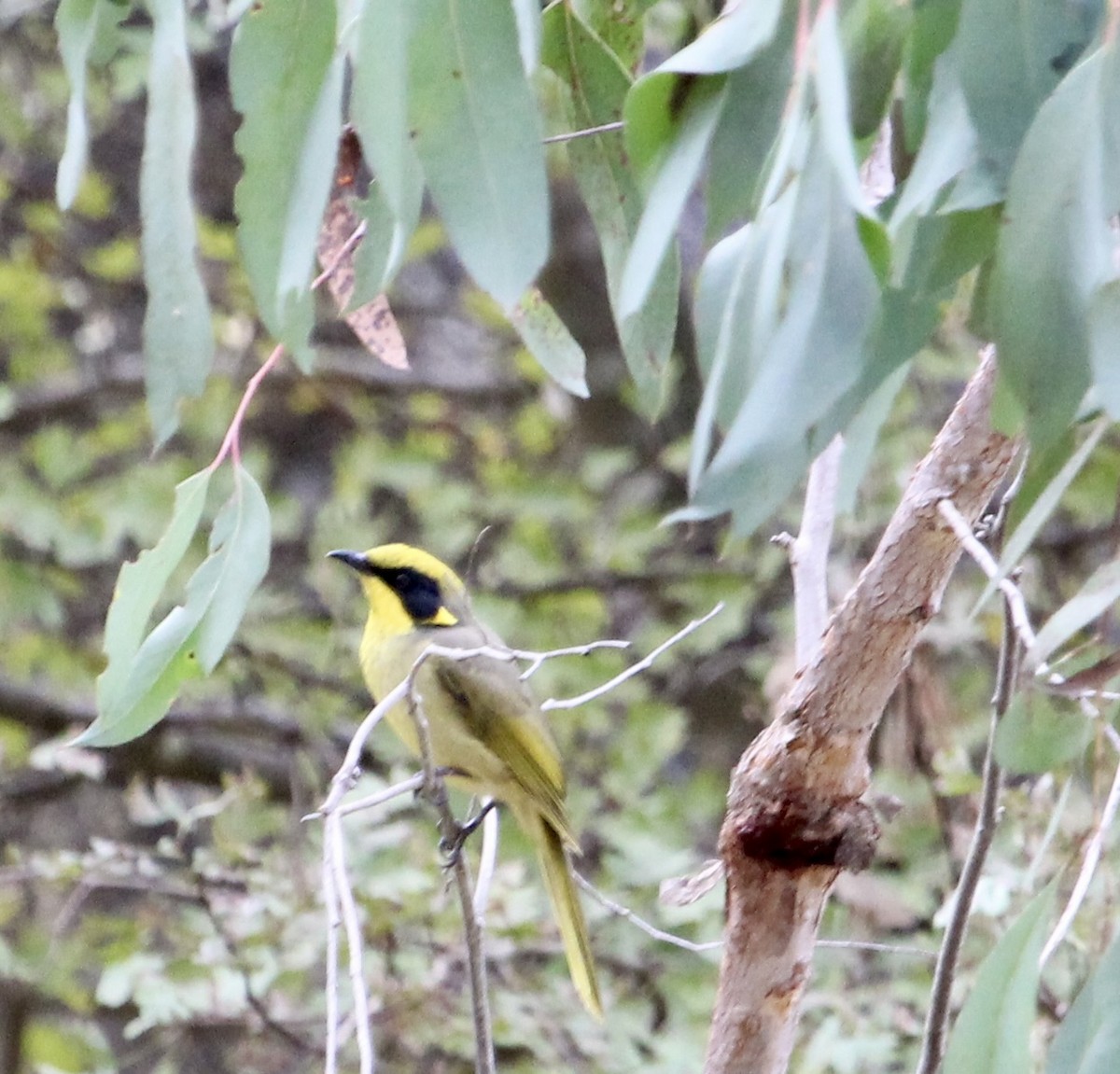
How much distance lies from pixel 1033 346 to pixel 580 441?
3364 millimetres

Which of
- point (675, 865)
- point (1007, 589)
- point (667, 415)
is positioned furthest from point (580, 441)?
point (1007, 589)

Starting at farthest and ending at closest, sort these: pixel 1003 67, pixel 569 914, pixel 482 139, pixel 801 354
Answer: pixel 569 914
pixel 482 139
pixel 1003 67
pixel 801 354

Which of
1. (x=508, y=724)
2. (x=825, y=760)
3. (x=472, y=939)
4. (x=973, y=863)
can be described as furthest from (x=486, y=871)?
(x=508, y=724)

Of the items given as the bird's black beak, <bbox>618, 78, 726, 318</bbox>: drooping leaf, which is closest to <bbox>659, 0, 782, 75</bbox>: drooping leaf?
<bbox>618, 78, 726, 318</bbox>: drooping leaf

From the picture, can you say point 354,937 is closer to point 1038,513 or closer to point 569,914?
point 1038,513

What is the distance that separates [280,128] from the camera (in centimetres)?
116

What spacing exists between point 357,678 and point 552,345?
7.46ft

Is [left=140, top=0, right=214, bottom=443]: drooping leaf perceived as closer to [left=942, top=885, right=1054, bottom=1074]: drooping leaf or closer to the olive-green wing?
[left=942, top=885, right=1054, bottom=1074]: drooping leaf

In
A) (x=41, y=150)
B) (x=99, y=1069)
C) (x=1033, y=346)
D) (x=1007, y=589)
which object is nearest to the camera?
(x=1033, y=346)

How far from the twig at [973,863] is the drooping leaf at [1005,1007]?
0.11 feet

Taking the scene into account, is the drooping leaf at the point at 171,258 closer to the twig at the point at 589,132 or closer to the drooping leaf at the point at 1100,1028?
the twig at the point at 589,132

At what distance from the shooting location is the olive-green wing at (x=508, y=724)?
2.54m

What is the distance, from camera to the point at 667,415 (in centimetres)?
407

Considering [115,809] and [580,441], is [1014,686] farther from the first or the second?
[115,809]
